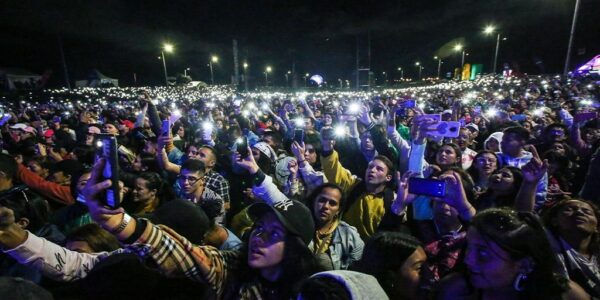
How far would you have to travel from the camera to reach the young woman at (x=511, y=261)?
6.06ft

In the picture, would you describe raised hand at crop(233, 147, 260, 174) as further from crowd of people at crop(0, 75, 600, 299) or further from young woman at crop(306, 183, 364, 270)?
young woman at crop(306, 183, 364, 270)

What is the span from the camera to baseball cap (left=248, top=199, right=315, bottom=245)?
2.16 m

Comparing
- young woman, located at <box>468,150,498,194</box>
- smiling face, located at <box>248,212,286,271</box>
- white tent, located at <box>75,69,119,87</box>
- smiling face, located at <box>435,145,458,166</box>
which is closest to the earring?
smiling face, located at <box>248,212,286,271</box>

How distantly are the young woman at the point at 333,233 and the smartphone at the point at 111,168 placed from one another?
1.78 m

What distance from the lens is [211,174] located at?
480cm

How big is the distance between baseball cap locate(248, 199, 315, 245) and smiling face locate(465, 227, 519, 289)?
3.39 ft

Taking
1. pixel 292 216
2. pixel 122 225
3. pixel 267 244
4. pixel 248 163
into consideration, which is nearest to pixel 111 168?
pixel 122 225

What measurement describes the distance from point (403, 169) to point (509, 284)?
349cm

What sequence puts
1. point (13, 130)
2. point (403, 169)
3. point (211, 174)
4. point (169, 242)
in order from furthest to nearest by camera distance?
point (13, 130)
point (403, 169)
point (211, 174)
point (169, 242)

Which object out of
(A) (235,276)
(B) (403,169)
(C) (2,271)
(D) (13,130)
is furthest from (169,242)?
(D) (13,130)

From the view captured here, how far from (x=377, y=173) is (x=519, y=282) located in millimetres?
2225

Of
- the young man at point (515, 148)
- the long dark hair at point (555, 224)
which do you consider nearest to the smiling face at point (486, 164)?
the young man at point (515, 148)

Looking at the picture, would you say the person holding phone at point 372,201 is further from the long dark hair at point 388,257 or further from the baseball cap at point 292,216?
the baseball cap at point 292,216

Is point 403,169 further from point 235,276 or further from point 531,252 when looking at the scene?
point 235,276
